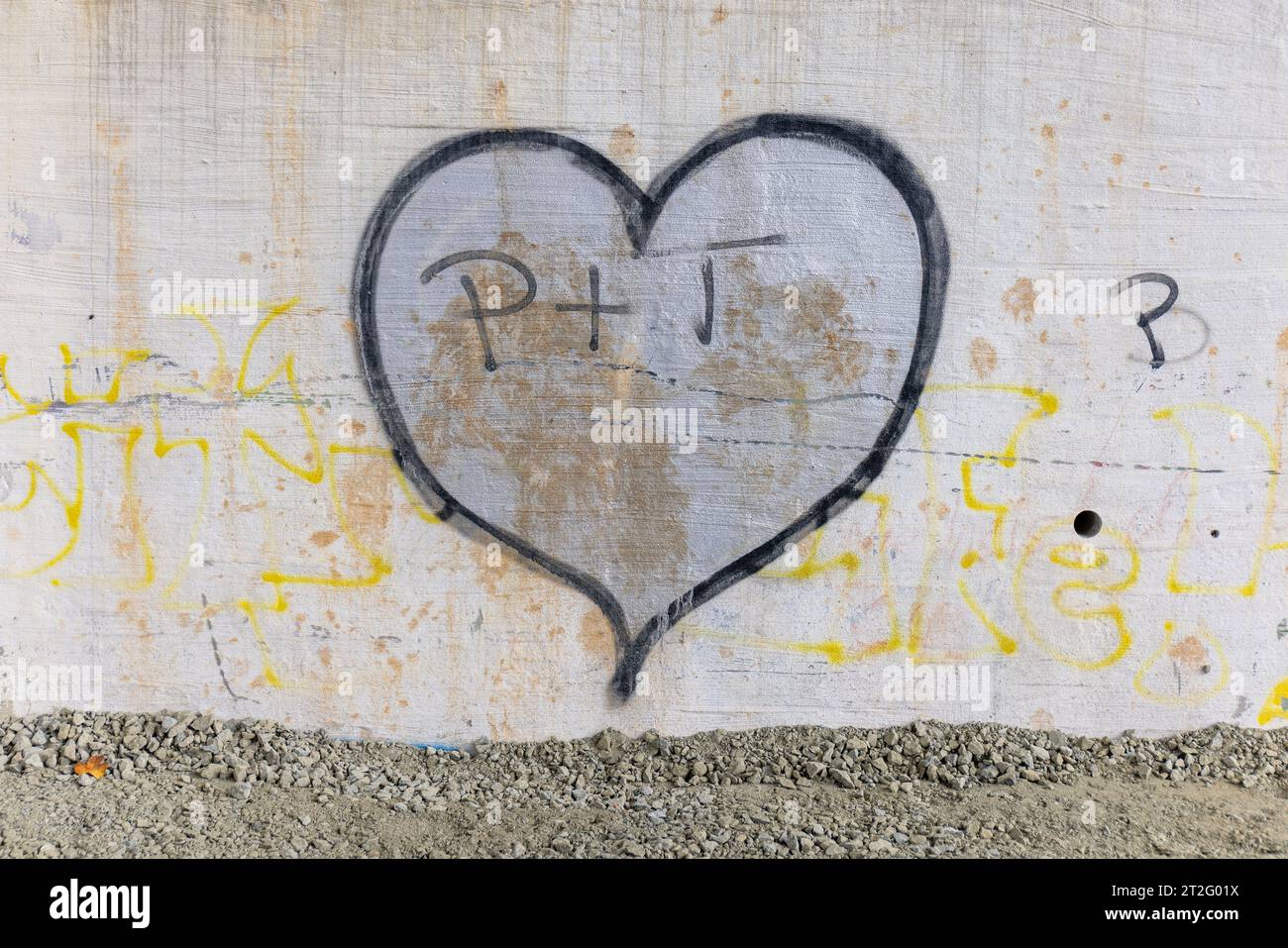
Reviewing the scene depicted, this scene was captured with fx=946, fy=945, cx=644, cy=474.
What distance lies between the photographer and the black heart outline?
3723mm

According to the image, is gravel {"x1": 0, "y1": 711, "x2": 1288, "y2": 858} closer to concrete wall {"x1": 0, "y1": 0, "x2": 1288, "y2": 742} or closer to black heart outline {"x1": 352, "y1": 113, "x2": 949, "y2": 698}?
concrete wall {"x1": 0, "y1": 0, "x2": 1288, "y2": 742}

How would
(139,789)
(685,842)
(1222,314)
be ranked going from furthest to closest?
1. (1222,314)
2. (139,789)
3. (685,842)

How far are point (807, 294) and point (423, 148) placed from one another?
1.62 metres

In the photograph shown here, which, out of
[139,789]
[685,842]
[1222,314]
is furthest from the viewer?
[1222,314]

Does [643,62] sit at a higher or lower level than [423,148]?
higher

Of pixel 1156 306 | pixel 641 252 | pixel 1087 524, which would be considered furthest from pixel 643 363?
pixel 1156 306

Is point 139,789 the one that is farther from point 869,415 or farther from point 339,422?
point 869,415

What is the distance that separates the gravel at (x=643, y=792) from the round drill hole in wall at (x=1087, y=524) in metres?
0.84

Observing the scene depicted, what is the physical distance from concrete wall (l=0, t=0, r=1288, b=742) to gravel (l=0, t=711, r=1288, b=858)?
123 millimetres

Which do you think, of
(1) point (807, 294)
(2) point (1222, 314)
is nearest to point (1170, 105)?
(2) point (1222, 314)

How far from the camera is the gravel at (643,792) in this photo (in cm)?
332

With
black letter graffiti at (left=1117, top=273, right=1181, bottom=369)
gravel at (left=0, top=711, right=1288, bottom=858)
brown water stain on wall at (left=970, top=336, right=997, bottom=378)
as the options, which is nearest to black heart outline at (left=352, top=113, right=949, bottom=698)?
brown water stain on wall at (left=970, top=336, right=997, bottom=378)

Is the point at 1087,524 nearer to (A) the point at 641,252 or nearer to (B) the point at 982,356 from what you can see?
(B) the point at 982,356

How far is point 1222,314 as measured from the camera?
382 cm
